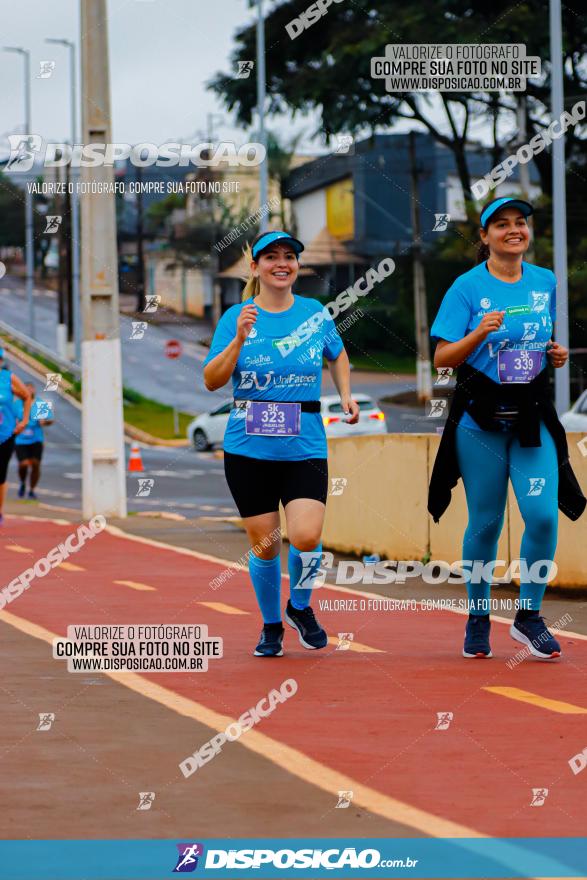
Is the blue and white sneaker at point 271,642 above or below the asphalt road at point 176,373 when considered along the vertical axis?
above

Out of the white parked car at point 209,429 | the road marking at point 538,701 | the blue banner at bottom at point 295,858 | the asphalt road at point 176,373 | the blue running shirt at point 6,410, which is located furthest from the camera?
the asphalt road at point 176,373

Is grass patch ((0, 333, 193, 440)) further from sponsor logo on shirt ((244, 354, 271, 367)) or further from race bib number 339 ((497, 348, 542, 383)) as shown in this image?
race bib number 339 ((497, 348, 542, 383))

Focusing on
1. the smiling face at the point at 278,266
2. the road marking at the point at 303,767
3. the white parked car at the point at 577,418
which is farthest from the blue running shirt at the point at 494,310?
the white parked car at the point at 577,418

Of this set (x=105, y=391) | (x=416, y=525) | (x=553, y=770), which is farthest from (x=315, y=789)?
(x=105, y=391)

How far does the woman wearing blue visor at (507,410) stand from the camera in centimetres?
840

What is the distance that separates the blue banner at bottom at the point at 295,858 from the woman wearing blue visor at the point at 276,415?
379cm

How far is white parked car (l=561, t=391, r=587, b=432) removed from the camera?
Result: 23.0 metres

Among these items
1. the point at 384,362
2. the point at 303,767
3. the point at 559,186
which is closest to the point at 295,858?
the point at 303,767

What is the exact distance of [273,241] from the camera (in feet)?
28.4

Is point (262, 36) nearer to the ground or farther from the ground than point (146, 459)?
farther from the ground

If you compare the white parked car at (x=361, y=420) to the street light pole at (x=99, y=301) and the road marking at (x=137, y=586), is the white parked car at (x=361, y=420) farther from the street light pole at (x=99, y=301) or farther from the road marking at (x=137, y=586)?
the road marking at (x=137, y=586)

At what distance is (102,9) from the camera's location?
20.0 meters

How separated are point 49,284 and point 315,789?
356ft

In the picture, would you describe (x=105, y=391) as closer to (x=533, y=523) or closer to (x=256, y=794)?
(x=533, y=523)
